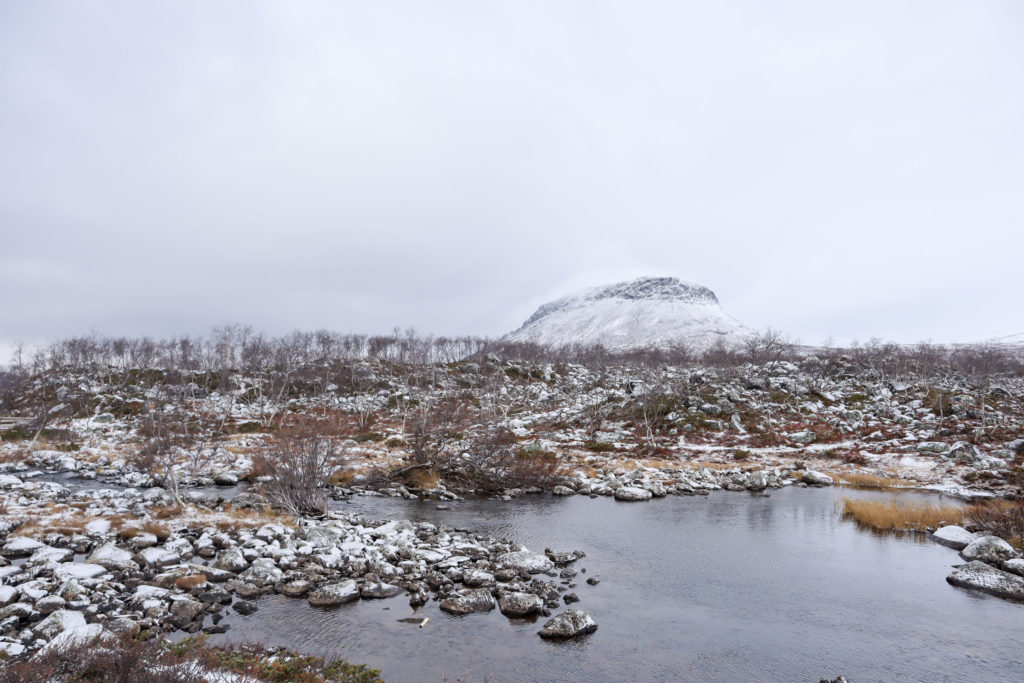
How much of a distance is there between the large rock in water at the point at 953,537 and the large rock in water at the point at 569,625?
61.1 ft

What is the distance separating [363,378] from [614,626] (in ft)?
283

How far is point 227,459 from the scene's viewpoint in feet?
140

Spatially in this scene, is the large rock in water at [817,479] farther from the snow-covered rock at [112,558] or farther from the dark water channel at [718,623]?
the snow-covered rock at [112,558]

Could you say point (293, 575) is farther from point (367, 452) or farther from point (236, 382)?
point (236, 382)

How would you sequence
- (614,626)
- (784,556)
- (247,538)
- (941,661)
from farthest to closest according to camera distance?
(784,556) < (247,538) < (614,626) < (941,661)

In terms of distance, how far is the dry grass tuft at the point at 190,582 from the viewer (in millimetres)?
15539

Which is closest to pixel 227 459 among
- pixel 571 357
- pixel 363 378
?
pixel 363 378

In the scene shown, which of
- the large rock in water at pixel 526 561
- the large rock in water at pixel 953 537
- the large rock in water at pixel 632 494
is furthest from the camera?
the large rock in water at pixel 632 494

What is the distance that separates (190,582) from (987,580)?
86.3 feet

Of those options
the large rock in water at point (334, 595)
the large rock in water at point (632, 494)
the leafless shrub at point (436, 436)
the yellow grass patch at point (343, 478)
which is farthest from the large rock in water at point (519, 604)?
the yellow grass patch at point (343, 478)

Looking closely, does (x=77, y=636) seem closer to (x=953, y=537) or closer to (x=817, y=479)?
(x=953, y=537)

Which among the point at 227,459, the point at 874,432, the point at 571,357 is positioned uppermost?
the point at 571,357

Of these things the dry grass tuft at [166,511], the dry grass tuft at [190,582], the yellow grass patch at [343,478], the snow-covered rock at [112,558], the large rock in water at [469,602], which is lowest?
the yellow grass patch at [343,478]

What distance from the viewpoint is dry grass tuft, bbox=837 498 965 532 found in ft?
85.6
